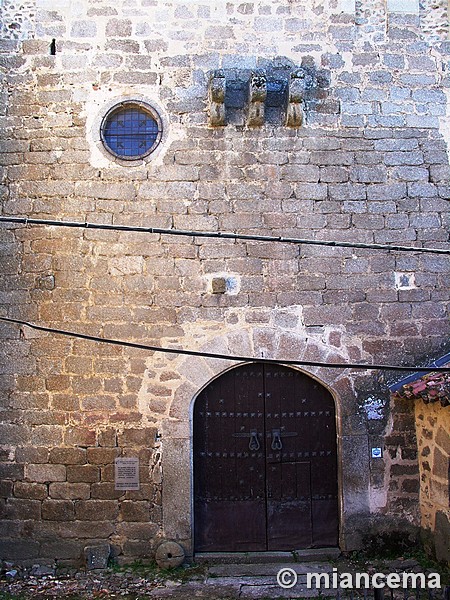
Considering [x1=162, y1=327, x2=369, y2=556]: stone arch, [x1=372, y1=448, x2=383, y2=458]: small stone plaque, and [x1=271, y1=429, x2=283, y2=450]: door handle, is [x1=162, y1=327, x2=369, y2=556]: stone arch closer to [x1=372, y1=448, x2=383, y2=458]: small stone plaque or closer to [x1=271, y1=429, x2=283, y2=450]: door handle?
[x1=372, y1=448, x2=383, y2=458]: small stone plaque

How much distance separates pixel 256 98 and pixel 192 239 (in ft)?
5.11

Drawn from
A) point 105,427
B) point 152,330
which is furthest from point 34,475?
point 152,330

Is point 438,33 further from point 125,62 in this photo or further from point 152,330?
point 152,330

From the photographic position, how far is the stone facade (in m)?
6.09

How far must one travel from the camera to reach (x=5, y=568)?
231 inches

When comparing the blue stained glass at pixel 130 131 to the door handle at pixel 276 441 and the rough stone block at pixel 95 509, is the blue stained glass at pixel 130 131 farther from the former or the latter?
the rough stone block at pixel 95 509

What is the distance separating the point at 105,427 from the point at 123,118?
3.18 meters

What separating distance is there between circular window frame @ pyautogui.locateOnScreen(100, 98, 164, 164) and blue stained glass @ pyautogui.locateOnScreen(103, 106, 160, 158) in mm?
17

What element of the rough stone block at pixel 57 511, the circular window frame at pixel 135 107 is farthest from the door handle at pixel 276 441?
the circular window frame at pixel 135 107

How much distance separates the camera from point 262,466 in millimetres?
6246

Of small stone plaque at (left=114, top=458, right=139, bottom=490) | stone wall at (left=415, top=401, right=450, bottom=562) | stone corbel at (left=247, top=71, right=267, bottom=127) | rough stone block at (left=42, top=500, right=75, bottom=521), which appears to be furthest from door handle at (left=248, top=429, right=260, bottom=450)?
stone corbel at (left=247, top=71, right=267, bottom=127)

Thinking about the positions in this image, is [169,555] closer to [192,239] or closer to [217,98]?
[192,239]

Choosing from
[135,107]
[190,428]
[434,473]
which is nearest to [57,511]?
[190,428]

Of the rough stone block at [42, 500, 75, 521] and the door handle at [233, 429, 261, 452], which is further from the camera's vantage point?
the door handle at [233, 429, 261, 452]
